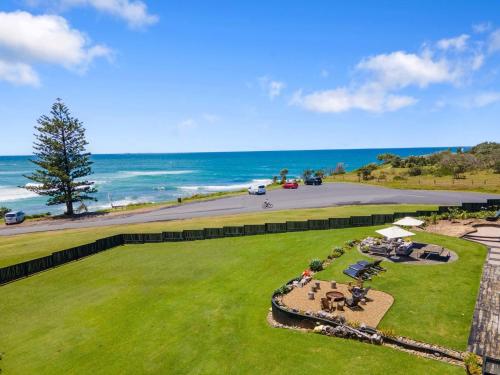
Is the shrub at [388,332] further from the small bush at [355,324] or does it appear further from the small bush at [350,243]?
the small bush at [350,243]

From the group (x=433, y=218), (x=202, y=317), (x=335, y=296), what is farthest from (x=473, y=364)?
(x=433, y=218)

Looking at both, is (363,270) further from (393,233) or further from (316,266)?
(393,233)

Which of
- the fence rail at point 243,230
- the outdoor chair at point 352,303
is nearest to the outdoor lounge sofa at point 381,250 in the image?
the fence rail at point 243,230

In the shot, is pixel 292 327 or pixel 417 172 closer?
pixel 292 327

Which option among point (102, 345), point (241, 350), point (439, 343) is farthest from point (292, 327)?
point (102, 345)

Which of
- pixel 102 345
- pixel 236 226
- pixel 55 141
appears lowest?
pixel 102 345

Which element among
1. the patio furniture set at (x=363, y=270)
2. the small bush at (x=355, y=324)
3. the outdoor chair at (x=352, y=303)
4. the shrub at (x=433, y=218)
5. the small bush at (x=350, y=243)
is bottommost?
the small bush at (x=355, y=324)

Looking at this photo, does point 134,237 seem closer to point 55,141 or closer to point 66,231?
point 66,231
